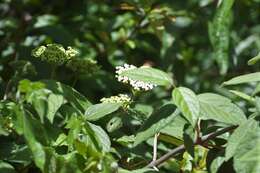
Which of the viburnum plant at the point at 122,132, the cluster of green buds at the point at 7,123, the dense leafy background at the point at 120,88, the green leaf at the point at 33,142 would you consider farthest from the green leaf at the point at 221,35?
the green leaf at the point at 33,142

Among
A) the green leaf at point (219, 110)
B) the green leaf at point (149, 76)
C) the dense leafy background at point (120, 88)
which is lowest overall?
the dense leafy background at point (120, 88)

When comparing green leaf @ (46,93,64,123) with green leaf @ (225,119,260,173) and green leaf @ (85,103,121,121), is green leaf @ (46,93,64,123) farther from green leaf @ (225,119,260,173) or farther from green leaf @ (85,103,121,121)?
green leaf @ (225,119,260,173)

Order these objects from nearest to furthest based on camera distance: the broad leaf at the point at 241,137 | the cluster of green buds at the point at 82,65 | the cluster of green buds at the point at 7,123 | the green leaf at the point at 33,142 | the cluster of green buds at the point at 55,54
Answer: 1. the green leaf at the point at 33,142
2. the broad leaf at the point at 241,137
3. the cluster of green buds at the point at 7,123
4. the cluster of green buds at the point at 55,54
5. the cluster of green buds at the point at 82,65

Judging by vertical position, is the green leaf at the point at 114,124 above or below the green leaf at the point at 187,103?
below

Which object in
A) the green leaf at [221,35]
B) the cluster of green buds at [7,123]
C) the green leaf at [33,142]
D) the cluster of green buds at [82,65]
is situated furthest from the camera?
the green leaf at [221,35]

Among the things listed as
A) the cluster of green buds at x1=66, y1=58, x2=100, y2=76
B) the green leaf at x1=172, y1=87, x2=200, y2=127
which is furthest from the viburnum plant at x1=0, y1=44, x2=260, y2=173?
the cluster of green buds at x1=66, y1=58, x2=100, y2=76

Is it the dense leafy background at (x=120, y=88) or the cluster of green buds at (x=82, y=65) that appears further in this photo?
the cluster of green buds at (x=82, y=65)

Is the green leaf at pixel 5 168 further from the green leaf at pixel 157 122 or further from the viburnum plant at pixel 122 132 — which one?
the green leaf at pixel 157 122

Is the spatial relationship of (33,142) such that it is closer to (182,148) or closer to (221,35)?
(182,148)
